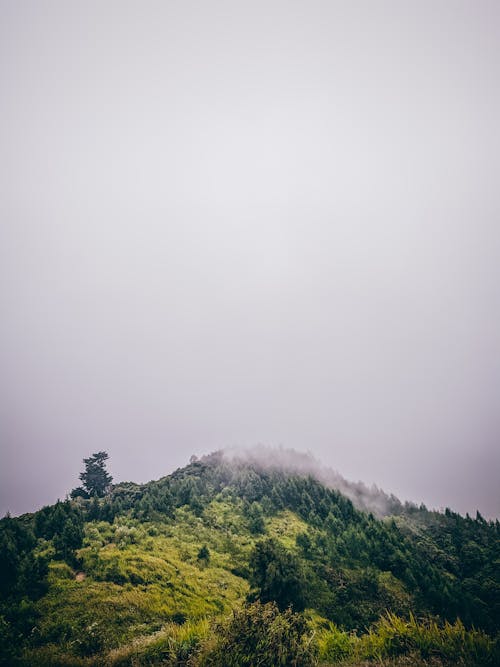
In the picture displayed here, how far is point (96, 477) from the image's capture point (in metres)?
57.7

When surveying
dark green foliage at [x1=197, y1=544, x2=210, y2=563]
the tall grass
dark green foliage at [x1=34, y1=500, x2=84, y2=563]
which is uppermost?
dark green foliage at [x1=34, y1=500, x2=84, y2=563]

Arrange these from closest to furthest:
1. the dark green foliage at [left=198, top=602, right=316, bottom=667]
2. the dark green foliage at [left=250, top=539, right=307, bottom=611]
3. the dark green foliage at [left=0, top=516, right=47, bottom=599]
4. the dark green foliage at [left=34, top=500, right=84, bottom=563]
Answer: the dark green foliage at [left=198, top=602, right=316, bottom=667]
the dark green foliage at [left=0, top=516, right=47, bottom=599]
the dark green foliage at [left=250, top=539, right=307, bottom=611]
the dark green foliage at [left=34, top=500, right=84, bottom=563]

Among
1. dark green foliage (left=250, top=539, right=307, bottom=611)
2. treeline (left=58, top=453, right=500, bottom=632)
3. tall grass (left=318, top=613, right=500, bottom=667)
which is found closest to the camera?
tall grass (left=318, top=613, right=500, bottom=667)

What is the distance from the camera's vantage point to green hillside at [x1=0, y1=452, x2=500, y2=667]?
972 centimetres

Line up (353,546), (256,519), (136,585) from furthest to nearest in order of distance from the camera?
(256,519) < (353,546) < (136,585)

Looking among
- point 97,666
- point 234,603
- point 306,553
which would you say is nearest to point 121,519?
point 234,603

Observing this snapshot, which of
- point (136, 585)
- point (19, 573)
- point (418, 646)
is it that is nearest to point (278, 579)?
point (136, 585)

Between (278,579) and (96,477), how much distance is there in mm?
48653

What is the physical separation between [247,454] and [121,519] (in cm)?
4546

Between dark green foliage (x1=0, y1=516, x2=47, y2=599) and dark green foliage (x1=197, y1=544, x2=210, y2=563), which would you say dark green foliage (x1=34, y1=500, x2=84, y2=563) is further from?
dark green foliage (x1=197, y1=544, x2=210, y2=563)

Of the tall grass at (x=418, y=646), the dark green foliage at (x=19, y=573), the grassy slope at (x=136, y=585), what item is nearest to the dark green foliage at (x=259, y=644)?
the tall grass at (x=418, y=646)

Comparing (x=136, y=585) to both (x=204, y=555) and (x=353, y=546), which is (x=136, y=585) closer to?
(x=204, y=555)

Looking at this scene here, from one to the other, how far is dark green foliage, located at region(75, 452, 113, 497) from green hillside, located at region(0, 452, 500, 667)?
1653 millimetres

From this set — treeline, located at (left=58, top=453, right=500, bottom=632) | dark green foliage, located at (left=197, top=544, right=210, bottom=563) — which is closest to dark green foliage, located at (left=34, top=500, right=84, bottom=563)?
treeline, located at (left=58, top=453, right=500, bottom=632)
